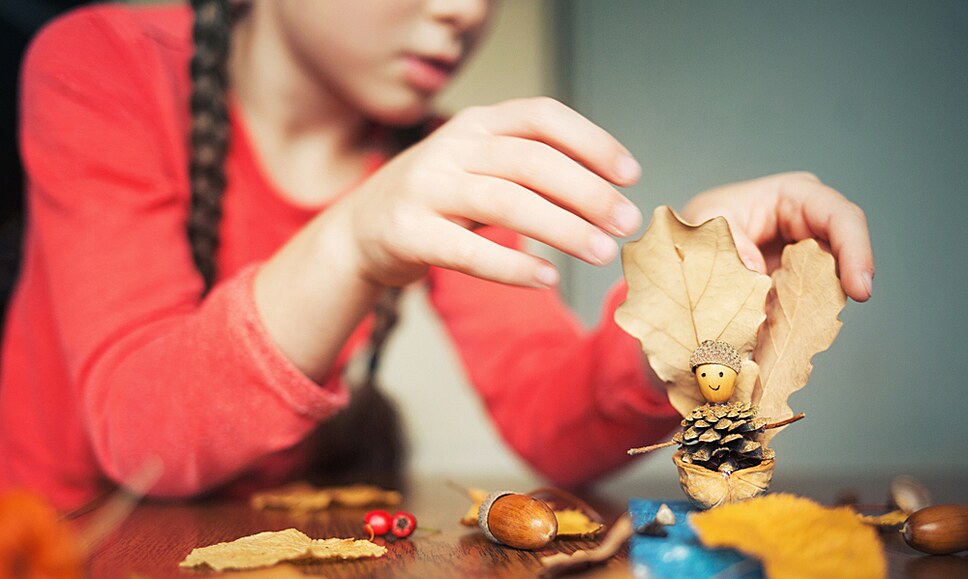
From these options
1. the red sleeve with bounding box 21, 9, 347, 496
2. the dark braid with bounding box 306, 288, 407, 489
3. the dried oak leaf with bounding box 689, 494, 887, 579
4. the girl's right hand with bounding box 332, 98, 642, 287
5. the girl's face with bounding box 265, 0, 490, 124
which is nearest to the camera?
the dried oak leaf with bounding box 689, 494, 887, 579

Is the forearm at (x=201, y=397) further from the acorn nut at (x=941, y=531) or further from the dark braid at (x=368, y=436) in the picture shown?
the acorn nut at (x=941, y=531)

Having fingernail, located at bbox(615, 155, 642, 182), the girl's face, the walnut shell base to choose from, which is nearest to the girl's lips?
the girl's face

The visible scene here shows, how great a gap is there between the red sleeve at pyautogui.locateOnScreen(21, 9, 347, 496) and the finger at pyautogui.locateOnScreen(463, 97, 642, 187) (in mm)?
189

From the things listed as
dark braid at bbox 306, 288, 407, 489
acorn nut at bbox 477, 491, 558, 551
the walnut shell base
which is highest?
the walnut shell base

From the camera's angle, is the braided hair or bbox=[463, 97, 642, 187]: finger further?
the braided hair

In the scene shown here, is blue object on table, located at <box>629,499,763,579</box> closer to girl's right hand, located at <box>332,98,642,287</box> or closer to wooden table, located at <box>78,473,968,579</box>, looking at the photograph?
wooden table, located at <box>78,473,968,579</box>

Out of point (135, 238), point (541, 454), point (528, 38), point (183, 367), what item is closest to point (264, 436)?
point (183, 367)

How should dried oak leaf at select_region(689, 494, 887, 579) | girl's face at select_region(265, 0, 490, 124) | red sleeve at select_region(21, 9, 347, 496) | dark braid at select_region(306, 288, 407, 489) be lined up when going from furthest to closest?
dark braid at select_region(306, 288, 407, 489) → girl's face at select_region(265, 0, 490, 124) → red sleeve at select_region(21, 9, 347, 496) → dried oak leaf at select_region(689, 494, 887, 579)

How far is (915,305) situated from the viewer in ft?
2.52

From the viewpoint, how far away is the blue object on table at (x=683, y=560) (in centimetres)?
25

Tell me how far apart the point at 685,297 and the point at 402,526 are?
0.17 metres

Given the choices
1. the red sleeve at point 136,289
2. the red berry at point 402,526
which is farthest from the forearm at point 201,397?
the red berry at point 402,526

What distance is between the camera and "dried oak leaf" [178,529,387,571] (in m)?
0.27

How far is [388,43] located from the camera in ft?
1.83
